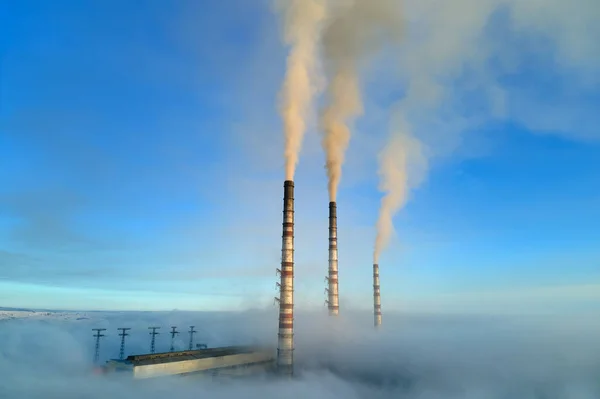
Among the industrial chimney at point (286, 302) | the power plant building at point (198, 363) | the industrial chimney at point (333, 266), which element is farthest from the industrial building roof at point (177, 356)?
→ the industrial chimney at point (333, 266)

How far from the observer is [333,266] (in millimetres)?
50719

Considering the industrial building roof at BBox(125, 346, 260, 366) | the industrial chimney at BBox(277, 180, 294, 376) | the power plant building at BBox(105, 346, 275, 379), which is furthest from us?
the industrial chimney at BBox(277, 180, 294, 376)

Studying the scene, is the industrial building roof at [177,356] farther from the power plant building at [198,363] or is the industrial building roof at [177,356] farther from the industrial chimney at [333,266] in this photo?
the industrial chimney at [333,266]

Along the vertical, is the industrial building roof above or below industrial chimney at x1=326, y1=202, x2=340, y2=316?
below

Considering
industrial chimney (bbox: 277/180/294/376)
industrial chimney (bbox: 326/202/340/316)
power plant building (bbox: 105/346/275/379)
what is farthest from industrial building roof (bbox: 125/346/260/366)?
industrial chimney (bbox: 326/202/340/316)

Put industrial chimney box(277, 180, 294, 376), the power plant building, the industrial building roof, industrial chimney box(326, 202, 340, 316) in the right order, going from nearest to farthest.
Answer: the power plant building < the industrial building roof < industrial chimney box(277, 180, 294, 376) < industrial chimney box(326, 202, 340, 316)

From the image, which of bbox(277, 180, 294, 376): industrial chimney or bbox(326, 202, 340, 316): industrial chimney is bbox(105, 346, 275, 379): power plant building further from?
bbox(326, 202, 340, 316): industrial chimney

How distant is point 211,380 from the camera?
35500 mm

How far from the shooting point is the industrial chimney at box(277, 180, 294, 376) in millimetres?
37781

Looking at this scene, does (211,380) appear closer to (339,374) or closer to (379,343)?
(339,374)

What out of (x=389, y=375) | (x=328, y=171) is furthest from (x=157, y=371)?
(x=389, y=375)

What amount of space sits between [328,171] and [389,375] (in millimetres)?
30277

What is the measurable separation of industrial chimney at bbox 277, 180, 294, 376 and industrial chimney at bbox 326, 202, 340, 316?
489 inches

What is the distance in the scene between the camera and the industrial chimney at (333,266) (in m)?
50.8
